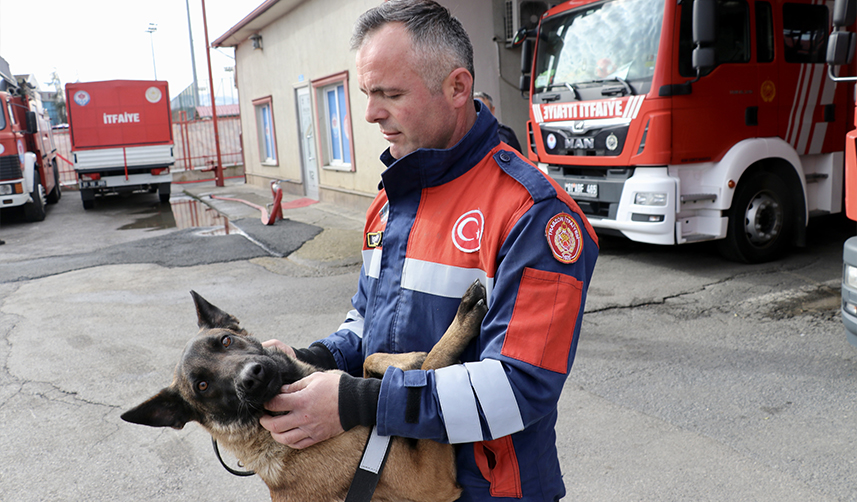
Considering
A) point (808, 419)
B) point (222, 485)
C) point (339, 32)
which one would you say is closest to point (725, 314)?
point (808, 419)

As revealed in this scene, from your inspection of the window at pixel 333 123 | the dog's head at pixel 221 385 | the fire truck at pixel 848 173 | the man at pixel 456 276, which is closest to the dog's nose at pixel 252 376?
the dog's head at pixel 221 385

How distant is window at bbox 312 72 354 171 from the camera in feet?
46.2

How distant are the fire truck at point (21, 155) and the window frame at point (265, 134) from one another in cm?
627

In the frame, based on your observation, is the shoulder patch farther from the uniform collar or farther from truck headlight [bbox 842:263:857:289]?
truck headlight [bbox 842:263:857:289]

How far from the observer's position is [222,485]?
3.40 metres

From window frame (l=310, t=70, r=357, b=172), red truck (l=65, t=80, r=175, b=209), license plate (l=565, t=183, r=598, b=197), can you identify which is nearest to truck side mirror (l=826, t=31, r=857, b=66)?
license plate (l=565, t=183, r=598, b=197)

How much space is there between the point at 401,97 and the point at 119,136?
18152 millimetres

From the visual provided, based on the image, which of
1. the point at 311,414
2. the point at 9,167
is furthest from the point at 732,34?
the point at 9,167

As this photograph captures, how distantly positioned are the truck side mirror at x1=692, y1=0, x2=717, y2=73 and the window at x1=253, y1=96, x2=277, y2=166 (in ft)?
49.5

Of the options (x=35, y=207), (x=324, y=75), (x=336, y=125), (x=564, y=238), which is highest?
(x=324, y=75)

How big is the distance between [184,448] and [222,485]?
57 cm

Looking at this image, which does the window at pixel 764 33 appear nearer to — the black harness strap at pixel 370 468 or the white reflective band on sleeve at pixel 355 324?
the white reflective band on sleeve at pixel 355 324

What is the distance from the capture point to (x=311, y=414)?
1.40 meters

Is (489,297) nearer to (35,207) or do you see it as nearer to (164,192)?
(35,207)
